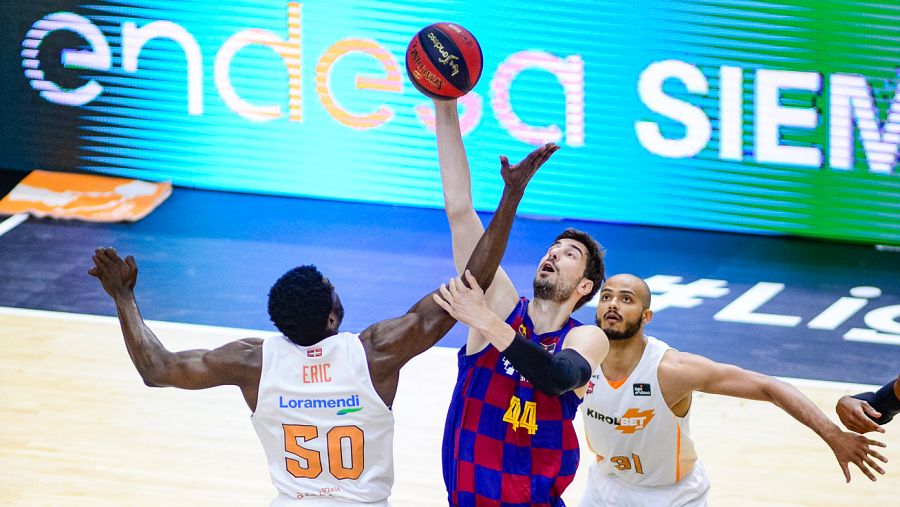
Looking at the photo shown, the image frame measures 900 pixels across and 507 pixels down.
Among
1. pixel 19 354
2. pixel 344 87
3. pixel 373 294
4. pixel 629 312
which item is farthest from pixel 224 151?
pixel 629 312

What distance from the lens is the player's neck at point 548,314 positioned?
566 cm

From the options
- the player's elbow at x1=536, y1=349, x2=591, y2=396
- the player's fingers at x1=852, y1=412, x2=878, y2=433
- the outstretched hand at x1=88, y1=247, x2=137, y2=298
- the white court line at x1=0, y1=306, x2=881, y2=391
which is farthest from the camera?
the white court line at x1=0, y1=306, x2=881, y2=391

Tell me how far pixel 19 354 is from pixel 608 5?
6079 mm

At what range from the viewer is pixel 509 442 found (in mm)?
5500

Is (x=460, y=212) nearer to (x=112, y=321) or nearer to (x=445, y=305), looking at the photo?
(x=445, y=305)

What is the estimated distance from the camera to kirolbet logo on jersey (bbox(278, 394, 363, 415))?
5.18m

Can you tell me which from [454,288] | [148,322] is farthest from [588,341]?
[148,322]

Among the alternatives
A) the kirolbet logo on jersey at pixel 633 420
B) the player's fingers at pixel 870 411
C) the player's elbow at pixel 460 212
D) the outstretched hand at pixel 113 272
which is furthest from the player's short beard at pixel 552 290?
the outstretched hand at pixel 113 272

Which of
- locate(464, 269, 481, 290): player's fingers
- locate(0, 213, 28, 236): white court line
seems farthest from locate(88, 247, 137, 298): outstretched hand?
locate(0, 213, 28, 236): white court line

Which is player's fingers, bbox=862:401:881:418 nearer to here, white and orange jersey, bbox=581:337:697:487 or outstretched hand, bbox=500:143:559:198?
white and orange jersey, bbox=581:337:697:487

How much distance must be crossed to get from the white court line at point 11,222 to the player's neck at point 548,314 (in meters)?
7.58

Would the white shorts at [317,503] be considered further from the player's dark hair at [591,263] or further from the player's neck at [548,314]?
the player's dark hair at [591,263]

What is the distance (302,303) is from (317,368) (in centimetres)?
29

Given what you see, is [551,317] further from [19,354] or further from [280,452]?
[19,354]
